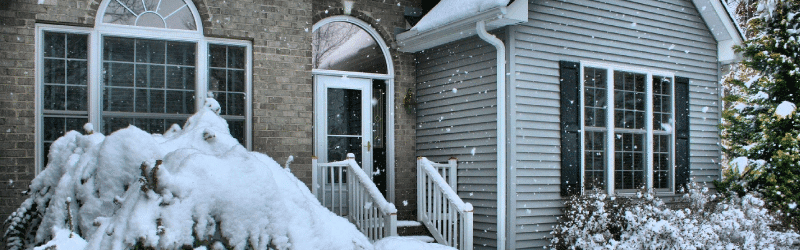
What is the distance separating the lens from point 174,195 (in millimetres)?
3275

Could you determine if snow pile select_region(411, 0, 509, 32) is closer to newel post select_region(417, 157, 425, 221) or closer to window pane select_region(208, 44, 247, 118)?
newel post select_region(417, 157, 425, 221)

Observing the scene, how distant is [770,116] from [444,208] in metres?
5.31

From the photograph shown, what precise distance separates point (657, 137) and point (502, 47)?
3.10 m

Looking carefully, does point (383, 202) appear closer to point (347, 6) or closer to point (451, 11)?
point (451, 11)

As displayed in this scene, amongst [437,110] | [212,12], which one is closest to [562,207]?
[437,110]

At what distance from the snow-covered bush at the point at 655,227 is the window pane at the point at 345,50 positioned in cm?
303

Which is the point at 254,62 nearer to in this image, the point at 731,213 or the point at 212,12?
the point at 212,12

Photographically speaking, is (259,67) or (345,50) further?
(345,50)

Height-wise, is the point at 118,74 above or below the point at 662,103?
above

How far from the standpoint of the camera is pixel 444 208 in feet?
23.1

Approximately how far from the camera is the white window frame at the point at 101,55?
595 centimetres

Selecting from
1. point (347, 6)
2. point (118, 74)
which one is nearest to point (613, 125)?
point (347, 6)

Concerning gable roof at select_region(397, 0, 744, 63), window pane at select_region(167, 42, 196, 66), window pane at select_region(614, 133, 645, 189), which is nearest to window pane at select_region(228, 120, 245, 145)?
window pane at select_region(167, 42, 196, 66)

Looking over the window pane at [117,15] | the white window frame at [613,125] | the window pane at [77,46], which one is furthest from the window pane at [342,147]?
the window pane at [77,46]
